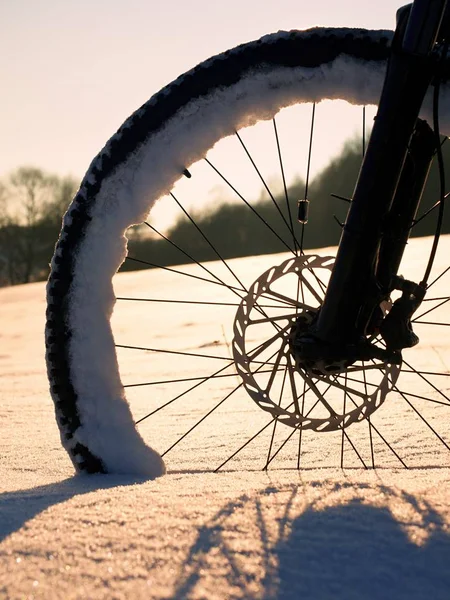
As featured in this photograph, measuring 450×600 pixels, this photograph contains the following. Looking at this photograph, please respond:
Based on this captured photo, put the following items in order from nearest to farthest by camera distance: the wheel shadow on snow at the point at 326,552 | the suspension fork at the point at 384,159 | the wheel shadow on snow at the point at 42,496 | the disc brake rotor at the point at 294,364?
the wheel shadow on snow at the point at 326,552, the wheel shadow on snow at the point at 42,496, the suspension fork at the point at 384,159, the disc brake rotor at the point at 294,364

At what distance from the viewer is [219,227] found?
11805 mm

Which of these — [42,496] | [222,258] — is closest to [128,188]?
[222,258]

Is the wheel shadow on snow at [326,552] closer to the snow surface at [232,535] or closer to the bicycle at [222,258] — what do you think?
the snow surface at [232,535]

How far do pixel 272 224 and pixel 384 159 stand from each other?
886cm

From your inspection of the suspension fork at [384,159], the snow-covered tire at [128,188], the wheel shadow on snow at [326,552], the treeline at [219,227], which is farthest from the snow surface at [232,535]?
the treeline at [219,227]

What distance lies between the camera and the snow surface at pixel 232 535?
916 mm

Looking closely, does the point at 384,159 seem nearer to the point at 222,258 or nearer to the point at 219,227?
the point at 222,258

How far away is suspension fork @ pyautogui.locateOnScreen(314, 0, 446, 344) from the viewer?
135 centimetres

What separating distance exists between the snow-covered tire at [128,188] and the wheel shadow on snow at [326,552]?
0.55m

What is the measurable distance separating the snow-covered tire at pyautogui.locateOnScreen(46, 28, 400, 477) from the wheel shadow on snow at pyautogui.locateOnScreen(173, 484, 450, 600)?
1.81ft

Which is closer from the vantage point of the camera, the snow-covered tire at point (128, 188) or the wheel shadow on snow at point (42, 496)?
the wheel shadow on snow at point (42, 496)

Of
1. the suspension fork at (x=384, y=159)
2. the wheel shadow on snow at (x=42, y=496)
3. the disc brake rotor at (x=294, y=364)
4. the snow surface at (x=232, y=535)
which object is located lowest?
the wheel shadow on snow at (x=42, y=496)

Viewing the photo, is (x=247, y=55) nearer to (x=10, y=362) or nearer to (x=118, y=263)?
(x=118, y=263)

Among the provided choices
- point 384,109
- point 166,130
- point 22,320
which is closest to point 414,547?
point 384,109
